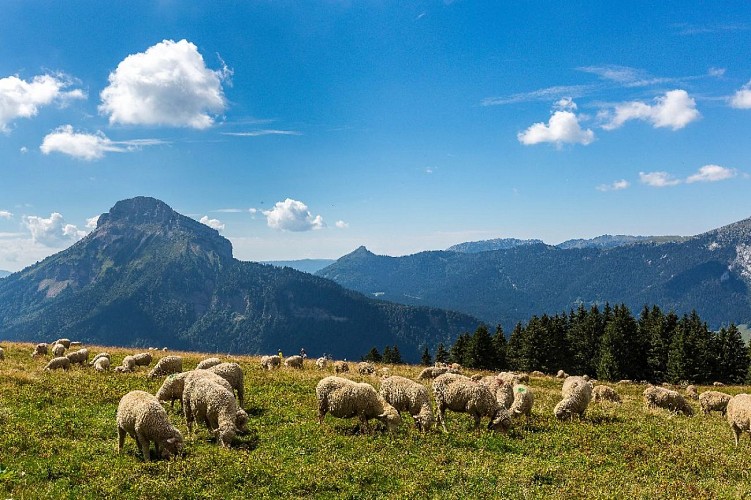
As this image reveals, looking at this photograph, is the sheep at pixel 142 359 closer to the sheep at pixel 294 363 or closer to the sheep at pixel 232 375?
the sheep at pixel 294 363

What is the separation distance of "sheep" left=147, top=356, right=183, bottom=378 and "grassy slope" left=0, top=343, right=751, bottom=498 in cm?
386

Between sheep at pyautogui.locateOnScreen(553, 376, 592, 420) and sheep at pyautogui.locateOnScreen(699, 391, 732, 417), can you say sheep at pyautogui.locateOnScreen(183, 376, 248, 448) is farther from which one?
sheep at pyautogui.locateOnScreen(699, 391, 732, 417)

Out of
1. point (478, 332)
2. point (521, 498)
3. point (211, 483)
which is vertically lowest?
point (478, 332)

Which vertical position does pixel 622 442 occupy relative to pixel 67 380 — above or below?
below

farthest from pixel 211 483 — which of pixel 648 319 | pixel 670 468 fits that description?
pixel 648 319

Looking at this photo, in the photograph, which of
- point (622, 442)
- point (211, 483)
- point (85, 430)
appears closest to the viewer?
point (211, 483)

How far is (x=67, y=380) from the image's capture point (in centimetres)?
2400

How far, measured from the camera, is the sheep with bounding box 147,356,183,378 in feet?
88.2

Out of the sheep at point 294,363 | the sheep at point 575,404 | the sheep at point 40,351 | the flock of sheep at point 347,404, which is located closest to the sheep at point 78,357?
the sheep at point 40,351

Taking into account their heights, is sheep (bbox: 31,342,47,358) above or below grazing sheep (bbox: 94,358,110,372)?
above

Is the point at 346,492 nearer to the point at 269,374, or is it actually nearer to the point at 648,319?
the point at 269,374

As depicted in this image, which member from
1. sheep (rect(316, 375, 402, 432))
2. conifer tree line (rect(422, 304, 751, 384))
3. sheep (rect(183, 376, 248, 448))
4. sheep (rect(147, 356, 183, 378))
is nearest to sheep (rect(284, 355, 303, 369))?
sheep (rect(147, 356, 183, 378))

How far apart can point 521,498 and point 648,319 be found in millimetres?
86581

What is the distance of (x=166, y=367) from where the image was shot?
27.3 m
